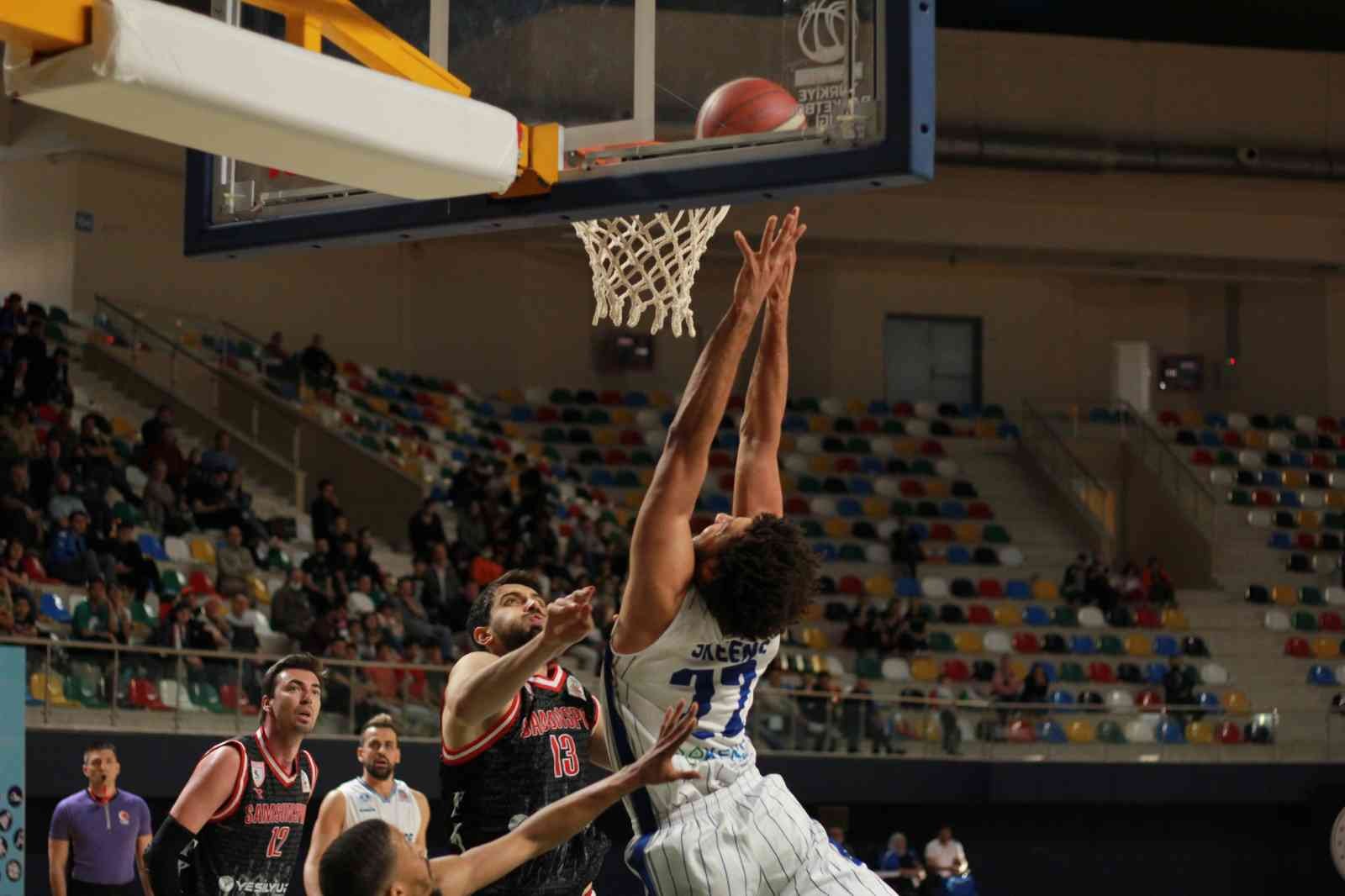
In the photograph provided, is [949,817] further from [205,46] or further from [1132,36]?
[205,46]

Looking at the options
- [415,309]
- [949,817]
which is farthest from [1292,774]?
[415,309]

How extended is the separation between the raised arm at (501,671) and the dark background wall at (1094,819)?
9407 mm

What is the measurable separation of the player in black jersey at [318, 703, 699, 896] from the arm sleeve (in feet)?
20.8

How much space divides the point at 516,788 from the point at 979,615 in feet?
53.9

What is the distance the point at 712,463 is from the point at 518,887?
18.6 metres

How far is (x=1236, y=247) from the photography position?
25.3 metres

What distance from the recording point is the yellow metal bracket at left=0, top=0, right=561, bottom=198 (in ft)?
14.3

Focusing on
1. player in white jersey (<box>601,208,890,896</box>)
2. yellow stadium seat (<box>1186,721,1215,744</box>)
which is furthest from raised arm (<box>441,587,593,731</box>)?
yellow stadium seat (<box>1186,721,1215,744</box>)

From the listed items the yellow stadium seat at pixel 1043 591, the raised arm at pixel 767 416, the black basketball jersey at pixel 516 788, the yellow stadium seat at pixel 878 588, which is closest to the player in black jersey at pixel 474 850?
the raised arm at pixel 767 416

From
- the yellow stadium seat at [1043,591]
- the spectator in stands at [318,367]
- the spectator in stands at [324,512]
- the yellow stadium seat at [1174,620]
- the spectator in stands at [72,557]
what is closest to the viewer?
the spectator in stands at [72,557]

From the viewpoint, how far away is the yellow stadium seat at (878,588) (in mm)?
21969

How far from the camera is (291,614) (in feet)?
47.9

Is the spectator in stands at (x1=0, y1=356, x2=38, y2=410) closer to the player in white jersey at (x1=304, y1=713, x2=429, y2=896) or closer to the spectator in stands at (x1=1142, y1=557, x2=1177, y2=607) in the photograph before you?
the player in white jersey at (x1=304, y1=713, x2=429, y2=896)

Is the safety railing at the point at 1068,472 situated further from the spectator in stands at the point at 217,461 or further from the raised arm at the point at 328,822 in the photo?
the raised arm at the point at 328,822
